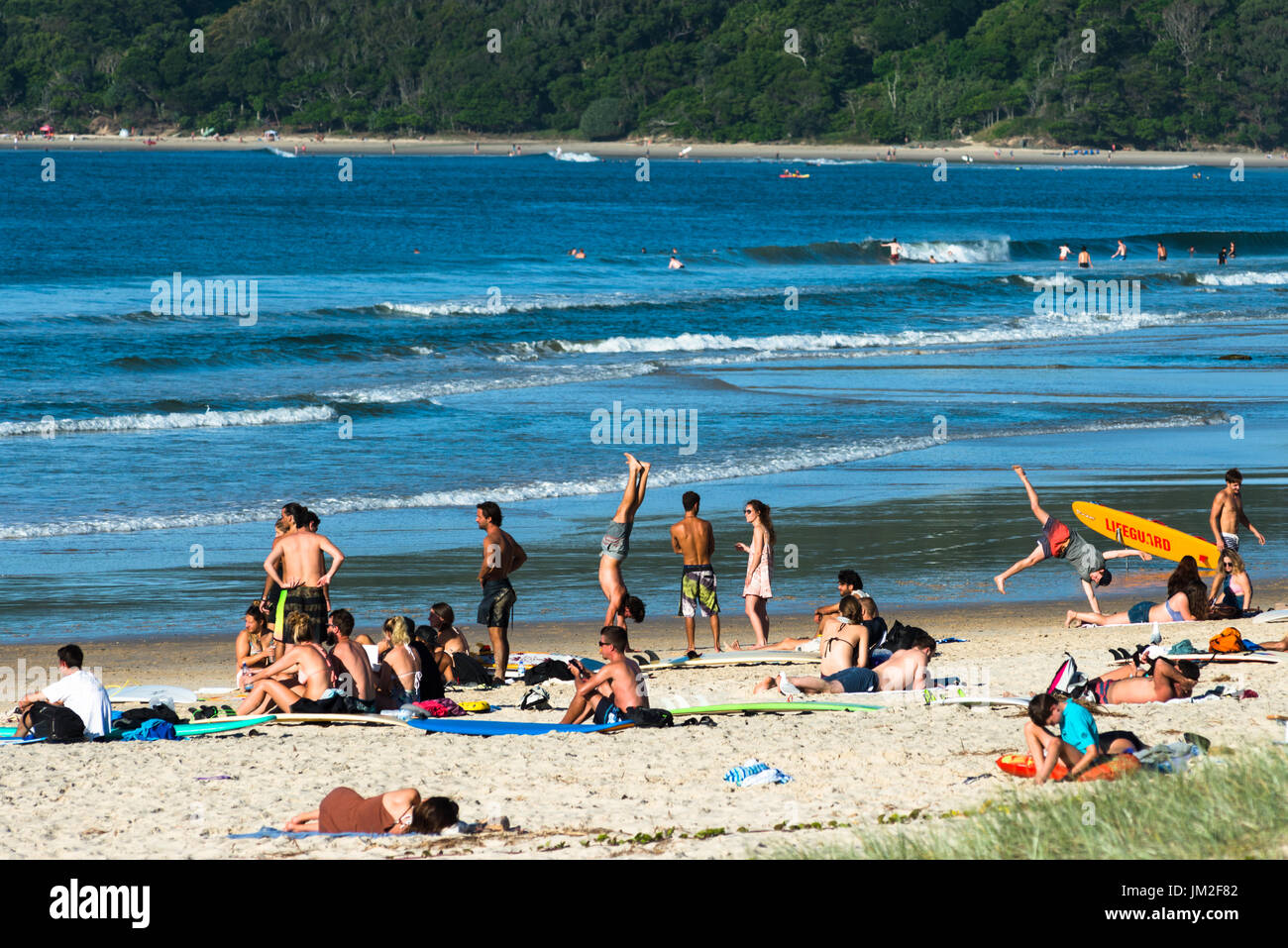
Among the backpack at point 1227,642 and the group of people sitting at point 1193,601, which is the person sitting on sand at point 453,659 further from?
the backpack at point 1227,642

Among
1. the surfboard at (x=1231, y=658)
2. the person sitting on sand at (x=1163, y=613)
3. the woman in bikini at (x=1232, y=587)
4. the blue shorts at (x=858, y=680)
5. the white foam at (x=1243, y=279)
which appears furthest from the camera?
the white foam at (x=1243, y=279)

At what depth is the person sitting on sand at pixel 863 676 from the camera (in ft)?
34.7

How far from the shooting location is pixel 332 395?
82.9 feet

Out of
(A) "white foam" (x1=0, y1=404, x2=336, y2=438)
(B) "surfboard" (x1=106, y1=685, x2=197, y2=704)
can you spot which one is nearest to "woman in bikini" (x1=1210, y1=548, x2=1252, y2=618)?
(B) "surfboard" (x1=106, y1=685, x2=197, y2=704)

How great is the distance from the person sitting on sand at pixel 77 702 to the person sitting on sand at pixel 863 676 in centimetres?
427

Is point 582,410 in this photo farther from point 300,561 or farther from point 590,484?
point 300,561

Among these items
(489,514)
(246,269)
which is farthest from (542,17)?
(489,514)

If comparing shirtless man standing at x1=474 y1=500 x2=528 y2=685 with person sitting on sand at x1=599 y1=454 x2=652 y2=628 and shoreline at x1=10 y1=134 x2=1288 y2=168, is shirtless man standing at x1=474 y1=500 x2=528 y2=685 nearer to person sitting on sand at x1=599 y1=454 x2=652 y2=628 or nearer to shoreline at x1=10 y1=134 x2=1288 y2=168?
Result: person sitting on sand at x1=599 y1=454 x2=652 y2=628

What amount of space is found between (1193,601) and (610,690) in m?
5.28

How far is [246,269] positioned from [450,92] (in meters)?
147

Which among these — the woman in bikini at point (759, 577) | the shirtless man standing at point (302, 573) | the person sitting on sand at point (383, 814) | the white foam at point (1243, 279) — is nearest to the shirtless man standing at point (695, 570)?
the woman in bikini at point (759, 577)

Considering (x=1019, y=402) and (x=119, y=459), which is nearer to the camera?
(x=119, y=459)

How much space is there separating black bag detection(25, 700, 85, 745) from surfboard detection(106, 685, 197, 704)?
0.87 meters
